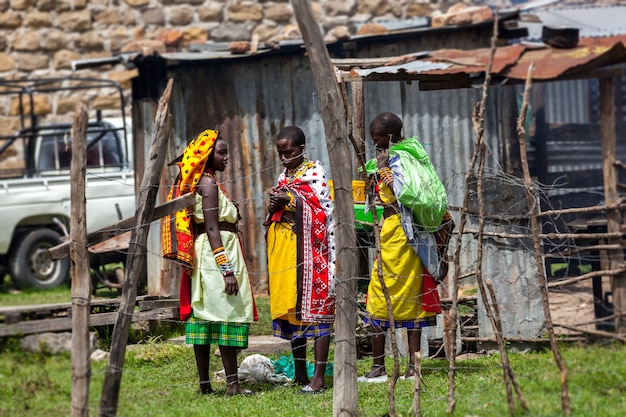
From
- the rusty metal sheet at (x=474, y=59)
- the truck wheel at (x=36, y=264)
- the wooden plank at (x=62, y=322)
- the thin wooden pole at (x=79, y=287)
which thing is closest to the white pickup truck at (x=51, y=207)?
the truck wheel at (x=36, y=264)

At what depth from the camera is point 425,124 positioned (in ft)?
36.2

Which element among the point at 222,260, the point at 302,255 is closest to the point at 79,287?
the point at 222,260

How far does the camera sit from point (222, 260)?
22.6 ft

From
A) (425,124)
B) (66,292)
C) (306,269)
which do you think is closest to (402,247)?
(306,269)

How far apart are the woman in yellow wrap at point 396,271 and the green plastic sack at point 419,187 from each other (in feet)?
0.18

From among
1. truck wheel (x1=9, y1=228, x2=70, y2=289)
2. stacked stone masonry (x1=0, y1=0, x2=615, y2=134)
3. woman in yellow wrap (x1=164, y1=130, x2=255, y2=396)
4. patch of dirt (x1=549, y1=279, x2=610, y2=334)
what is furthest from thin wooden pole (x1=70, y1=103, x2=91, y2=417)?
stacked stone masonry (x1=0, y1=0, x2=615, y2=134)

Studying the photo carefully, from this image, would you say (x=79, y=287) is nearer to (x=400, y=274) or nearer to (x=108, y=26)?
(x=400, y=274)

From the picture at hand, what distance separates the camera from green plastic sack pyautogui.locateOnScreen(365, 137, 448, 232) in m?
6.97

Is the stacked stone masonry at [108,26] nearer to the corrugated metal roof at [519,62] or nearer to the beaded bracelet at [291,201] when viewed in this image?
the corrugated metal roof at [519,62]

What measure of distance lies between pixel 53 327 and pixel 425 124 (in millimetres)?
5261

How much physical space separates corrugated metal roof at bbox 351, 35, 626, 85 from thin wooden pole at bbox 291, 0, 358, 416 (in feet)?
6.30

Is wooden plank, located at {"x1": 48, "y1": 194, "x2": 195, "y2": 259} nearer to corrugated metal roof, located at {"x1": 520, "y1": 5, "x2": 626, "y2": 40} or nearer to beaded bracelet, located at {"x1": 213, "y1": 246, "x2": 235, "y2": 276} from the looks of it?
beaded bracelet, located at {"x1": 213, "y1": 246, "x2": 235, "y2": 276}

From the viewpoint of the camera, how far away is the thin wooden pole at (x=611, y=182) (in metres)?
6.42

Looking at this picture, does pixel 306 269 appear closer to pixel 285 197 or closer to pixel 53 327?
pixel 285 197
